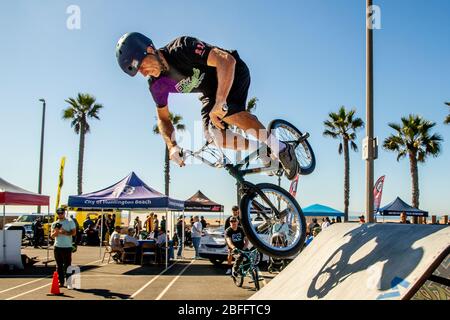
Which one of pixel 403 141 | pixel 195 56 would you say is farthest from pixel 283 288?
pixel 403 141

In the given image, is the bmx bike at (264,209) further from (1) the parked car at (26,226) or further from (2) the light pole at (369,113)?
(1) the parked car at (26,226)

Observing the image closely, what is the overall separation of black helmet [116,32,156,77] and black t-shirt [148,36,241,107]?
0.87 feet

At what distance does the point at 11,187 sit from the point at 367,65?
1275cm

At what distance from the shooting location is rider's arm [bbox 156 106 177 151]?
4977 mm

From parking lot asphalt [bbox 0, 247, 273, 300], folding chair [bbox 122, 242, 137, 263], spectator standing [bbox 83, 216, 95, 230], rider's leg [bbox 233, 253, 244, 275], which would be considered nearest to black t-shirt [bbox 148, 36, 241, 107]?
parking lot asphalt [bbox 0, 247, 273, 300]

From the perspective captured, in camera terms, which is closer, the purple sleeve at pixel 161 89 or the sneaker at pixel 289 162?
the purple sleeve at pixel 161 89

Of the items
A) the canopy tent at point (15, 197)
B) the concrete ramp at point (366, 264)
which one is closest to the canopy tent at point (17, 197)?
the canopy tent at point (15, 197)

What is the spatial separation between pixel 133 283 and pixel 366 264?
8897mm

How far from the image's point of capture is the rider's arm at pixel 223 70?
4.45m

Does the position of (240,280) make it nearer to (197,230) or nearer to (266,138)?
(266,138)

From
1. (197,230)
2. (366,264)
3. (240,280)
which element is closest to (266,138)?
(366,264)

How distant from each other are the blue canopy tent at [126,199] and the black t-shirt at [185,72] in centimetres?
1045

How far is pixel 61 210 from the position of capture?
11.4m
